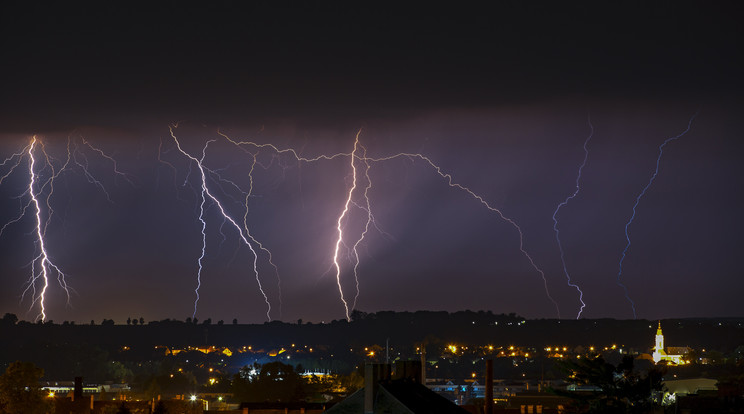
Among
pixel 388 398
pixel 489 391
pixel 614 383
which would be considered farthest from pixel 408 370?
pixel 489 391

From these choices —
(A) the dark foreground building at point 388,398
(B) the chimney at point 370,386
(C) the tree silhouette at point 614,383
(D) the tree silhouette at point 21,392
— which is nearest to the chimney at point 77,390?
(D) the tree silhouette at point 21,392

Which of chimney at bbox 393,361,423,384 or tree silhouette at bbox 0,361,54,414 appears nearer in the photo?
chimney at bbox 393,361,423,384

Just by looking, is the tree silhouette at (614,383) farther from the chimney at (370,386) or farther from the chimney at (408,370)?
the chimney at (370,386)

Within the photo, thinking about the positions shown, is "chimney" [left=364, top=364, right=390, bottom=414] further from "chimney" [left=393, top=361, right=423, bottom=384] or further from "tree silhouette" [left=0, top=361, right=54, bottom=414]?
"tree silhouette" [left=0, top=361, right=54, bottom=414]

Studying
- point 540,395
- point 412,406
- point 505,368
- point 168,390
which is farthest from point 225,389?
point 412,406

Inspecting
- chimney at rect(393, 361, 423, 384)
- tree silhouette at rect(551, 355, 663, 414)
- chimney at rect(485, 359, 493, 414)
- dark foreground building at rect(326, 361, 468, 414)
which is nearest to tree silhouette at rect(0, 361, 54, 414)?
chimney at rect(485, 359, 493, 414)

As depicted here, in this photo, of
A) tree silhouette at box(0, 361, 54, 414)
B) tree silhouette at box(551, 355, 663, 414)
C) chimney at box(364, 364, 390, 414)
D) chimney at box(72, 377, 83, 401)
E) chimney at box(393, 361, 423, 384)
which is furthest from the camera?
chimney at box(72, 377, 83, 401)

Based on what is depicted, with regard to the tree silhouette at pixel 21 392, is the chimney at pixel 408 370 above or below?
above

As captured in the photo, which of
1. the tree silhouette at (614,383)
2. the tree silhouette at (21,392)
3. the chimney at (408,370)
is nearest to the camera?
the chimney at (408,370)

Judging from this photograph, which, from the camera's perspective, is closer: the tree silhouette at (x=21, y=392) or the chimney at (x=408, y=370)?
the chimney at (x=408, y=370)

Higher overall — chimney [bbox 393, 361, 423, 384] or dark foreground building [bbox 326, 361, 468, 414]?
chimney [bbox 393, 361, 423, 384]

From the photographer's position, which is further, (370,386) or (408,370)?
(408,370)

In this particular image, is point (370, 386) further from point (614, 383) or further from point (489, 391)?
point (489, 391)
